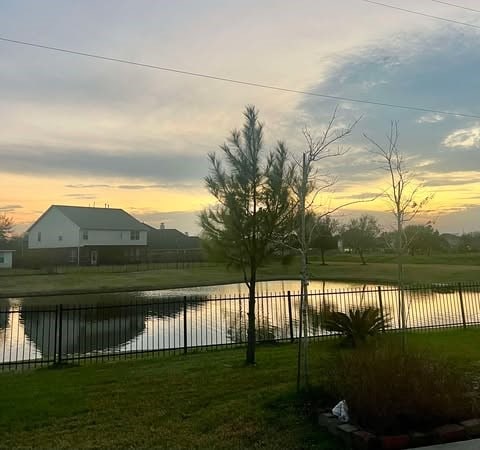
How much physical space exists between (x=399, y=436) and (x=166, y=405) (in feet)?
8.94

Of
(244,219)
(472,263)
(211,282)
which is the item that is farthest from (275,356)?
(472,263)

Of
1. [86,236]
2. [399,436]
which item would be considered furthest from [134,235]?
[399,436]

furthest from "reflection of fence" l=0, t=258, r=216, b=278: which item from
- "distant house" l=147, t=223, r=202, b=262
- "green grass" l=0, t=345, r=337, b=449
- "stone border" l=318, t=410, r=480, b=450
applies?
"stone border" l=318, t=410, r=480, b=450

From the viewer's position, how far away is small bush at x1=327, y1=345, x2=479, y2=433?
443 cm

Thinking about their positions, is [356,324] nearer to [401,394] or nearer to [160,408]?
[401,394]

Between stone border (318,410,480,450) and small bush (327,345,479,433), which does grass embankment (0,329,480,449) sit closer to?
stone border (318,410,480,450)

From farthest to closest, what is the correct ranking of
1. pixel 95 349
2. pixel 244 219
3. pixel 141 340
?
1. pixel 141 340
2. pixel 95 349
3. pixel 244 219

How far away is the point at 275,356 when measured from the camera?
8750mm

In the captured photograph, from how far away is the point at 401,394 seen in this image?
4.56m

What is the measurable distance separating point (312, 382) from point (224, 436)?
181 centimetres

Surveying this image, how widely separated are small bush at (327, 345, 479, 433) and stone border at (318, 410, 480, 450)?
113 mm

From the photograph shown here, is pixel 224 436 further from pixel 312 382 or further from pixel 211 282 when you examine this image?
pixel 211 282

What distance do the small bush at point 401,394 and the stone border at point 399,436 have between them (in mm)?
113

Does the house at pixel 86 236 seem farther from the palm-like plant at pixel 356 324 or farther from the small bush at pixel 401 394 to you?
the small bush at pixel 401 394
